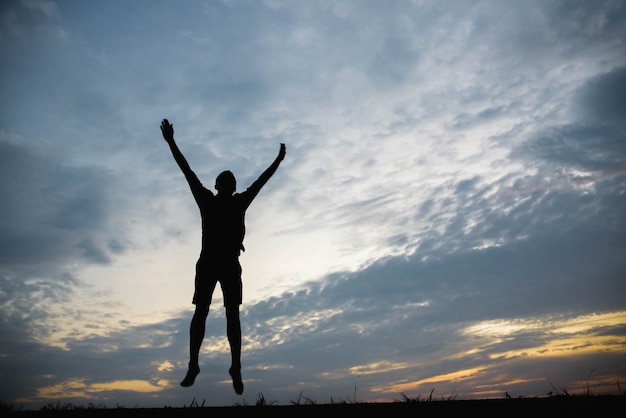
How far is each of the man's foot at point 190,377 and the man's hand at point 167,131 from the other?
312cm

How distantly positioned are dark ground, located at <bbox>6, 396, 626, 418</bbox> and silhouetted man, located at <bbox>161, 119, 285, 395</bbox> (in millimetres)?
1525

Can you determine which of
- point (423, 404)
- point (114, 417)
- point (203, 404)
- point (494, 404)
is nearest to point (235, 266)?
point (203, 404)

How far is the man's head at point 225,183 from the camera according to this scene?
629 cm

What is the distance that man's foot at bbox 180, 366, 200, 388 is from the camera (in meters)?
5.59

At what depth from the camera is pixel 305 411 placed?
3.95m

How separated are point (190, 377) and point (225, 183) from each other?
2.64 m

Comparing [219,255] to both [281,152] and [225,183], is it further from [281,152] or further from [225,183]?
[281,152]

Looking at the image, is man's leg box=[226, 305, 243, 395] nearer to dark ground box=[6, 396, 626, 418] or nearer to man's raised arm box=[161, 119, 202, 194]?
dark ground box=[6, 396, 626, 418]

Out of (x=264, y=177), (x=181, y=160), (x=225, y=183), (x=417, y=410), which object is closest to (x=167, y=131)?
(x=181, y=160)

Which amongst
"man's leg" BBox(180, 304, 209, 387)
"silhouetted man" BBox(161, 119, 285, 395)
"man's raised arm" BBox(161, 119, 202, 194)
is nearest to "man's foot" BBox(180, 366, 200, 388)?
"man's leg" BBox(180, 304, 209, 387)

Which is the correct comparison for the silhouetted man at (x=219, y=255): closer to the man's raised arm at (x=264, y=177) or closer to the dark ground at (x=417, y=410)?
the man's raised arm at (x=264, y=177)

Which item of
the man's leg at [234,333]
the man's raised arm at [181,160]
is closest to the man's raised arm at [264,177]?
the man's raised arm at [181,160]

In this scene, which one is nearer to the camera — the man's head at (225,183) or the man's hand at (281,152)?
the man's head at (225,183)

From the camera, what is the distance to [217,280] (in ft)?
19.9
